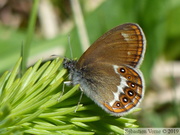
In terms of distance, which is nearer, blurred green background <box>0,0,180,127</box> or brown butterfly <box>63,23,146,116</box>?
brown butterfly <box>63,23,146,116</box>

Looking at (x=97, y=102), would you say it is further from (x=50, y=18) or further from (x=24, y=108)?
(x=50, y=18)

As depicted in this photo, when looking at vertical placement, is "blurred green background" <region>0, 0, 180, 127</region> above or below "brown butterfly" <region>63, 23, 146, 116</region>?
above

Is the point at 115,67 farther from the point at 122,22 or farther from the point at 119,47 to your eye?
the point at 122,22

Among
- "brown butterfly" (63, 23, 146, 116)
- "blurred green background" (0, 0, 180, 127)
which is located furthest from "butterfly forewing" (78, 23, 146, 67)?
"blurred green background" (0, 0, 180, 127)

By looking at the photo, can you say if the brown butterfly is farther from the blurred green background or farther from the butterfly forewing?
the blurred green background

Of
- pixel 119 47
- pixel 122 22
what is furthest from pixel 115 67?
pixel 122 22

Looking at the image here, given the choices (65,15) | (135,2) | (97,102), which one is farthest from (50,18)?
(97,102)
